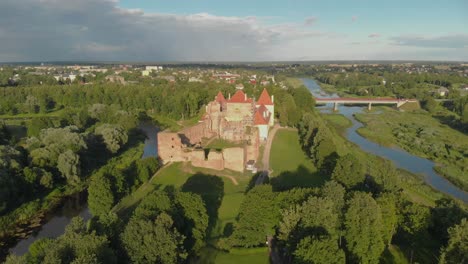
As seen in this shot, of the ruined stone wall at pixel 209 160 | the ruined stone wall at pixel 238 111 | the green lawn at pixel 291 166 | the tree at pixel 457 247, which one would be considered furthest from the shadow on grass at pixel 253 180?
the tree at pixel 457 247

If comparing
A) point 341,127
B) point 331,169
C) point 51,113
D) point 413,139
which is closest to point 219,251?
point 331,169

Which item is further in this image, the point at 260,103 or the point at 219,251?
the point at 260,103

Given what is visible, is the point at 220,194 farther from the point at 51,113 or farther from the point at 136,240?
the point at 51,113

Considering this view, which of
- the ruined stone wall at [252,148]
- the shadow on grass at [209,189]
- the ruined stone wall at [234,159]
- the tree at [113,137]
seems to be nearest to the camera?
the shadow on grass at [209,189]

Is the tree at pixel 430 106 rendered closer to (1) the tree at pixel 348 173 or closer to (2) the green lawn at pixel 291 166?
(2) the green lawn at pixel 291 166

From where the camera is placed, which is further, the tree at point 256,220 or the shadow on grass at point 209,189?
the shadow on grass at point 209,189

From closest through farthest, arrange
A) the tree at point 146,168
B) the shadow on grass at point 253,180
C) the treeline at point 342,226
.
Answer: the treeline at point 342,226 → the shadow on grass at point 253,180 → the tree at point 146,168
